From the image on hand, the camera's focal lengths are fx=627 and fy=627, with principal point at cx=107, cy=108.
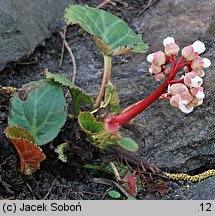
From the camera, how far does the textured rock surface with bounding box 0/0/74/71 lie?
2.34 m

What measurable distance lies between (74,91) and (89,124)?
0.12 meters

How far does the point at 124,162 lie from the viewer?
2.04m

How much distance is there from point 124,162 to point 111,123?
22 cm

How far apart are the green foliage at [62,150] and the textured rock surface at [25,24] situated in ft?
1.83

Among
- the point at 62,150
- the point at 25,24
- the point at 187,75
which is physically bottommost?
the point at 62,150

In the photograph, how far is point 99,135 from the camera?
6.24ft

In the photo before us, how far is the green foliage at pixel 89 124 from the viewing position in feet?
6.14

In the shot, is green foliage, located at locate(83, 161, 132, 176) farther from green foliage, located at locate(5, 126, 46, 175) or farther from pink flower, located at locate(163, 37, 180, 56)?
pink flower, located at locate(163, 37, 180, 56)

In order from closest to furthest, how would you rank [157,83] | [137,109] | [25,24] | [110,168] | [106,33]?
[137,109] → [110,168] → [106,33] → [157,83] → [25,24]

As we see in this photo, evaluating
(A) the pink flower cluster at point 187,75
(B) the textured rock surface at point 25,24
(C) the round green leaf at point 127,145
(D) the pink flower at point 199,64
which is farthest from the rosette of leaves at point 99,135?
(B) the textured rock surface at point 25,24

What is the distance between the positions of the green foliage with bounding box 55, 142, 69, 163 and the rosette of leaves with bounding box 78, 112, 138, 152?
0.27 ft

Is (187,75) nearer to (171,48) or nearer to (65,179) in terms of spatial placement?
(171,48)

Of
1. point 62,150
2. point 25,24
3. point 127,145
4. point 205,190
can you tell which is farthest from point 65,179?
point 25,24

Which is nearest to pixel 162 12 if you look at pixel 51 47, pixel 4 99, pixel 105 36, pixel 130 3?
pixel 130 3
